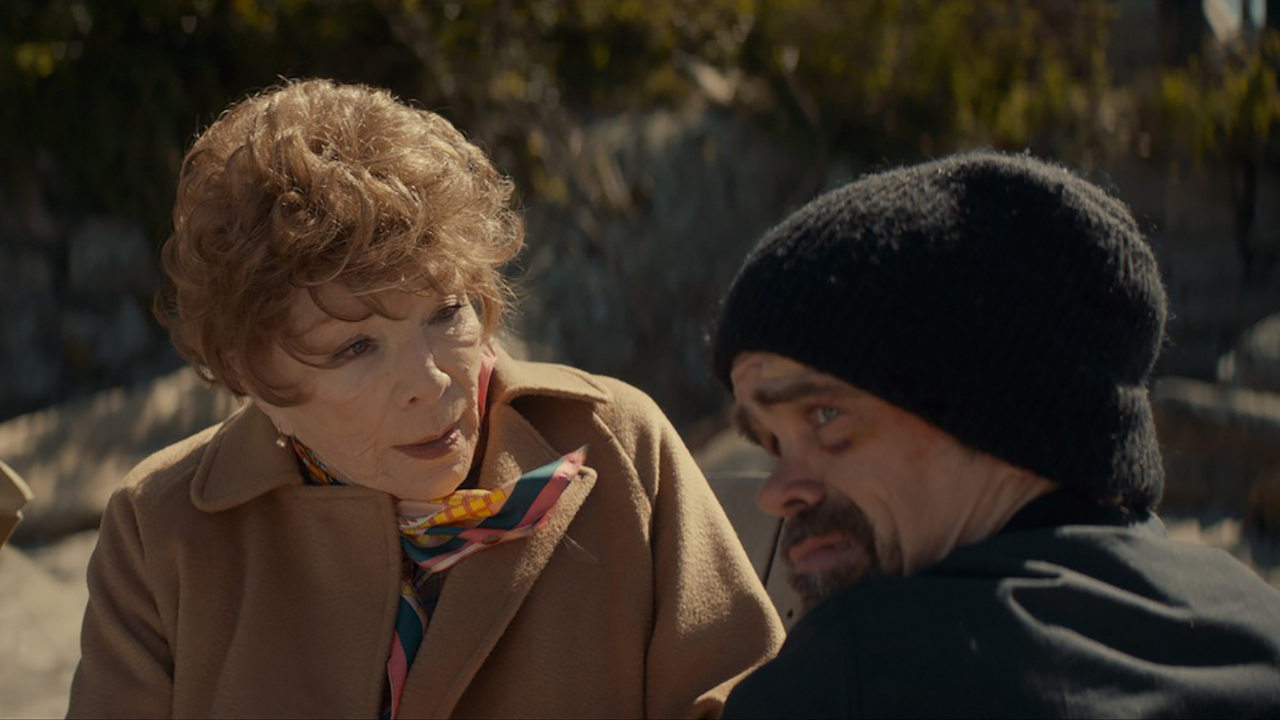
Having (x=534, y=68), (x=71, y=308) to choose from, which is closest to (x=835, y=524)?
(x=71, y=308)

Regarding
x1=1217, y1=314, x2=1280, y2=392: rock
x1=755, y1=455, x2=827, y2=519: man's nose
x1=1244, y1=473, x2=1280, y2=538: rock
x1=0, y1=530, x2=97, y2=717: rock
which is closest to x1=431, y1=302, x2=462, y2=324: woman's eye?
x1=755, y1=455, x2=827, y2=519: man's nose

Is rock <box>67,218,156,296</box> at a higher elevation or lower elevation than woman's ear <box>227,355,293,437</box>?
lower

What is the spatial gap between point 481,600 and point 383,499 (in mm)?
228

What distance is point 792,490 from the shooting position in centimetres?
154

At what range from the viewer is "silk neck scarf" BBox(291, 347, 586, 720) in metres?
2.12

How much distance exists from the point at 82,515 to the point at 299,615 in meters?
3.09

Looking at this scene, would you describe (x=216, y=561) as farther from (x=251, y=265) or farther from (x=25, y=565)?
(x=25, y=565)

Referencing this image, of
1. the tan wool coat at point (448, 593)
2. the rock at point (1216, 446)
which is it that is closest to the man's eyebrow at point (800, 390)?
the tan wool coat at point (448, 593)

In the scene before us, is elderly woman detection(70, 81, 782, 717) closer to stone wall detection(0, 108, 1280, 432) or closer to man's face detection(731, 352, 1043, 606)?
man's face detection(731, 352, 1043, 606)

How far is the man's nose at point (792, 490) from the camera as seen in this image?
1535mm

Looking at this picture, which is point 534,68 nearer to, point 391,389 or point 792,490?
point 391,389

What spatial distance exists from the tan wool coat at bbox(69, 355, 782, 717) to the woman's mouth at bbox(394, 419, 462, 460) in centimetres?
8

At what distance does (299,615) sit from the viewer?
2.17 metres

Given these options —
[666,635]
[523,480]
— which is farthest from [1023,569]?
[523,480]
